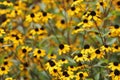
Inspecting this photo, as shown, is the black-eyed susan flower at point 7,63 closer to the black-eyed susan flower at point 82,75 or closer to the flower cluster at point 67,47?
the flower cluster at point 67,47

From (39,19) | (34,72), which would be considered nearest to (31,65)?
(34,72)

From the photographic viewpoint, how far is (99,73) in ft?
12.5

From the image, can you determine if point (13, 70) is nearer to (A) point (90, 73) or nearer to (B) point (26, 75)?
(B) point (26, 75)

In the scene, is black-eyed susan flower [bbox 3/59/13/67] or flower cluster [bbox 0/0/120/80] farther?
black-eyed susan flower [bbox 3/59/13/67]

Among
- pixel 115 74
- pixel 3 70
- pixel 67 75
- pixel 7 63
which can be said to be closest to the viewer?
pixel 115 74

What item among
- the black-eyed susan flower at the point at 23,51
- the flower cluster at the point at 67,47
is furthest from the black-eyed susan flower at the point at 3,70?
the black-eyed susan flower at the point at 23,51

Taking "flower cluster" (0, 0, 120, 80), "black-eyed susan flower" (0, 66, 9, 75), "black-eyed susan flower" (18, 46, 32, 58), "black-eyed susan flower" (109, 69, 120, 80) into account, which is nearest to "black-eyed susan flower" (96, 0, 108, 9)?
"flower cluster" (0, 0, 120, 80)

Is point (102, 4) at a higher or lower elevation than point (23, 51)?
higher

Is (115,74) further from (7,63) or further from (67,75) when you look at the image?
(7,63)

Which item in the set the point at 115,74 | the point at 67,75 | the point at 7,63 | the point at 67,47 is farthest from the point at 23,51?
the point at 115,74

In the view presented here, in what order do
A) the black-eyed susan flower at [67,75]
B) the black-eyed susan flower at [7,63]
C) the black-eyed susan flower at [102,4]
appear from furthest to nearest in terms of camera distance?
the black-eyed susan flower at [7,63] < the black-eyed susan flower at [102,4] < the black-eyed susan flower at [67,75]

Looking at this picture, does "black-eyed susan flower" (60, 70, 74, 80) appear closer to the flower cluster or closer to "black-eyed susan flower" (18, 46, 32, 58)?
the flower cluster

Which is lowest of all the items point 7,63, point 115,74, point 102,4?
point 7,63

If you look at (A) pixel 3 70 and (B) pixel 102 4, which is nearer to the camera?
(B) pixel 102 4
